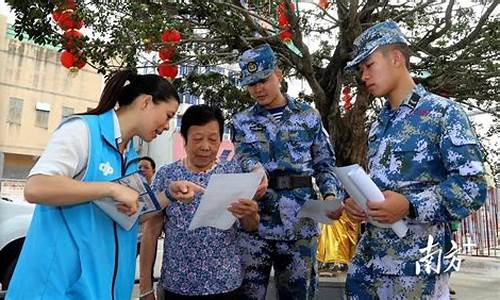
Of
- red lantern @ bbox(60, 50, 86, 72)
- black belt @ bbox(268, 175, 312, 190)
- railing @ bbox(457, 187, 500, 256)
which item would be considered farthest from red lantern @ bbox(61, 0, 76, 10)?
railing @ bbox(457, 187, 500, 256)

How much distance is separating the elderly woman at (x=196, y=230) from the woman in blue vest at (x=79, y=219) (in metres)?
0.42

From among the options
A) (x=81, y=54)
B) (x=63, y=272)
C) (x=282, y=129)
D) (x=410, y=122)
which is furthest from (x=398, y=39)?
(x=81, y=54)

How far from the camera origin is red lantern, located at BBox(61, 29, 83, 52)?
13.1 ft

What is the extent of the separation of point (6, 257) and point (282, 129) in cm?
336

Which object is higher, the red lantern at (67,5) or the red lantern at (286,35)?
the red lantern at (286,35)

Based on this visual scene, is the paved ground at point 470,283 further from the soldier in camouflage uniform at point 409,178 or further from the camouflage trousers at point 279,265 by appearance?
the soldier in camouflage uniform at point 409,178

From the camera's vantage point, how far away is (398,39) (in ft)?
5.86

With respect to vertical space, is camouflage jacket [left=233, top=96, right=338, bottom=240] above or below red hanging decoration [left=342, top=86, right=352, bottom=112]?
below

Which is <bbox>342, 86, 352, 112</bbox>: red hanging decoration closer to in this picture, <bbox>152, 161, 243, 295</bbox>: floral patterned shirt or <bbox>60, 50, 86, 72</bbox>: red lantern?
<bbox>60, 50, 86, 72</bbox>: red lantern

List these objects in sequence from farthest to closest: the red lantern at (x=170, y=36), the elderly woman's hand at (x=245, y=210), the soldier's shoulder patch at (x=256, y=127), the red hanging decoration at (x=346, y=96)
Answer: the red hanging decoration at (x=346, y=96) → the red lantern at (x=170, y=36) → the soldier's shoulder patch at (x=256, y=127) → the elderly woman's hand at (x=245, y=210)

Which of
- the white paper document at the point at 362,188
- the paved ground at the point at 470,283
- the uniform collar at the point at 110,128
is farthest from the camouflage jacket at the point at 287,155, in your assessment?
the paved ground at the point at 470,283

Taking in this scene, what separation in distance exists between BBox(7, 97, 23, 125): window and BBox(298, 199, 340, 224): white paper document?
15908 millimetres

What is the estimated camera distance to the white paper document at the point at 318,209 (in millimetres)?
2121

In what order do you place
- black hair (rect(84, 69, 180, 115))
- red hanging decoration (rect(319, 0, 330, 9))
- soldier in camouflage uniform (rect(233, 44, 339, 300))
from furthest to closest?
red hanging decoration (rect(319, 0, 330, 9)) < soldier in camouflage uniform (rect(233, 44, 339, 300)) < black hair (rect(84, 69, 180, 115))
